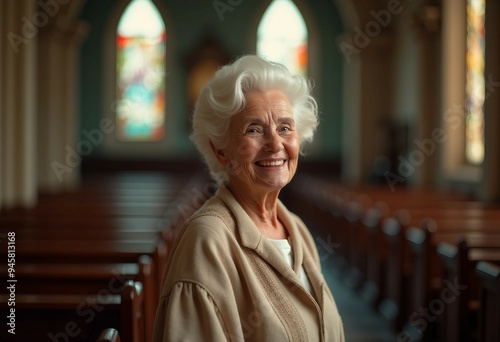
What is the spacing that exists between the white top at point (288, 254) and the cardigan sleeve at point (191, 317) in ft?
1.17

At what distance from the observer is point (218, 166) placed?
2053 millimetres

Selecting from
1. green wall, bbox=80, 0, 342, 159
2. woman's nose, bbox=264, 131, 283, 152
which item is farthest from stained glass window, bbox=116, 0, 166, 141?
woman's nose, bbox=264, 131, 283, 152

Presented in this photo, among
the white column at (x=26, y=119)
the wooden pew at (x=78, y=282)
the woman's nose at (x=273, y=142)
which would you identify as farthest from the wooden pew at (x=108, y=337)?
the white column at (x=26, y=119)

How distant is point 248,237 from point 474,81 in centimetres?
926

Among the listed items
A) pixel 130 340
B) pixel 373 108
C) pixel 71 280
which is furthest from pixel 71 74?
pixel 130 340

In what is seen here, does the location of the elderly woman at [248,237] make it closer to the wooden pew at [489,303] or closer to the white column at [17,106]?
the wooden pew at [489,303]

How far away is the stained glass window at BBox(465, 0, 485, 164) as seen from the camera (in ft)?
32.9

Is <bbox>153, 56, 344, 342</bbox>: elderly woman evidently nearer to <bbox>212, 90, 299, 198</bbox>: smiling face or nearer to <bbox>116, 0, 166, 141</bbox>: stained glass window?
<bbox>212, 90, 299, 198</bbox>: smiling face

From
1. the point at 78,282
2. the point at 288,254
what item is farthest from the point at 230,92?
the point at 78,282

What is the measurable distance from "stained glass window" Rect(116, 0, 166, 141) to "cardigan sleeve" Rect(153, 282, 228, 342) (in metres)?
15.4

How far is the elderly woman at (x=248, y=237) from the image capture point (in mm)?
1728

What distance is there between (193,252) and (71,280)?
1.82m

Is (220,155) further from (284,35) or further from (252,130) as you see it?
(284,35)

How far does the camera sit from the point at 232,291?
176 centimetres
